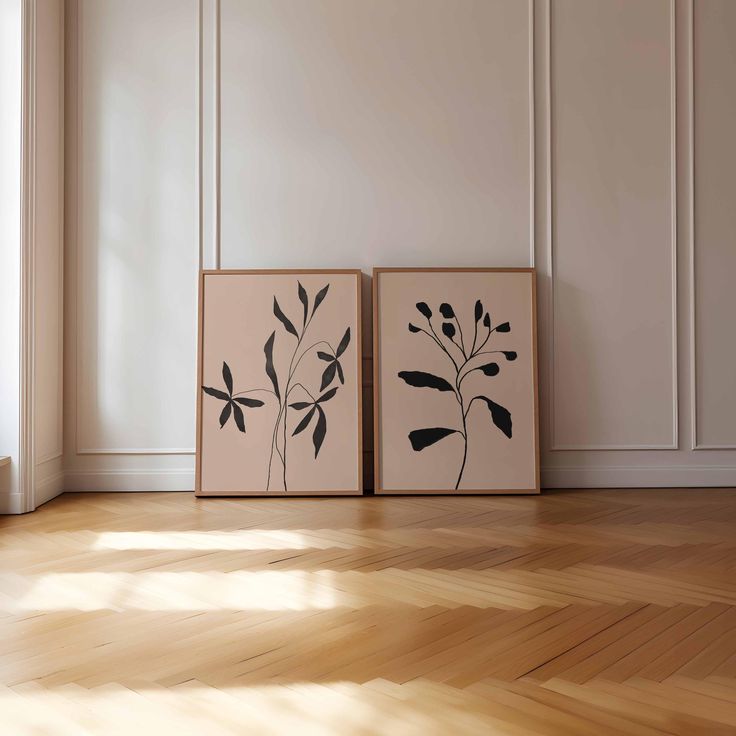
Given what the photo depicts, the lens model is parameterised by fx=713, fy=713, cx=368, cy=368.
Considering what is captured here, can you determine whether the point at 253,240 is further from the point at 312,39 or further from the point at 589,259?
the point at 589,259

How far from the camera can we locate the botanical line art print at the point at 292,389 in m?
4.09

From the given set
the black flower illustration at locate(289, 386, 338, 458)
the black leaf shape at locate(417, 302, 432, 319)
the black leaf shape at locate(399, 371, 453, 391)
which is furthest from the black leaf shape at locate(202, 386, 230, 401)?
the black leaf shape at locate(417, 302, 432, 319)

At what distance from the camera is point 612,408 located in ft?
14.1

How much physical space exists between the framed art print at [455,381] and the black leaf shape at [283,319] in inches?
18.9

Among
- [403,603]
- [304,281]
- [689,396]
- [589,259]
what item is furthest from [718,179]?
[403,603]

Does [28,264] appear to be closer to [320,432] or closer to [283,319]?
[283,319]

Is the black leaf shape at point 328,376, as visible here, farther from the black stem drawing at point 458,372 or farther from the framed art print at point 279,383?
the black stem drawing at point 458,372

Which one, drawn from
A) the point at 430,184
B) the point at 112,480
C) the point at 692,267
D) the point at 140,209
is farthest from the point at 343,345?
the point at 692,267

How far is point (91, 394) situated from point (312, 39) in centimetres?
250

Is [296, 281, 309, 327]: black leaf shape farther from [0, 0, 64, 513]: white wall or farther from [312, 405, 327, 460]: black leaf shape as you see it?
[0, 0, 64, 513]: white wall

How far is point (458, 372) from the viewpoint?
416 cm

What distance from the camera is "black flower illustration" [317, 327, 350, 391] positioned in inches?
163

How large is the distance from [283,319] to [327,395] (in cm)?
51

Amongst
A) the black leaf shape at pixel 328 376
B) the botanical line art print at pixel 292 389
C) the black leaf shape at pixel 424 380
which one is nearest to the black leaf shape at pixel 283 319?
the botanical line art print at pixel 292 389
